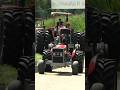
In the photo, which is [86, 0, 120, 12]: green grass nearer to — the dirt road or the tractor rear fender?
the tractor rear fender

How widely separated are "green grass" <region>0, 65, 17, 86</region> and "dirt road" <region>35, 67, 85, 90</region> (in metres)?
0.32

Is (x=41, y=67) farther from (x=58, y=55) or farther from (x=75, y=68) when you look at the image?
(x=75, y=68)

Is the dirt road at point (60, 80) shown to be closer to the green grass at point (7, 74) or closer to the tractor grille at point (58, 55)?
the tractor grille at point (58, 55)

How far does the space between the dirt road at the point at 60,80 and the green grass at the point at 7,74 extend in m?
0.32

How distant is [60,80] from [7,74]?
701 mm

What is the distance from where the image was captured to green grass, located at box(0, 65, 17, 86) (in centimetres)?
525

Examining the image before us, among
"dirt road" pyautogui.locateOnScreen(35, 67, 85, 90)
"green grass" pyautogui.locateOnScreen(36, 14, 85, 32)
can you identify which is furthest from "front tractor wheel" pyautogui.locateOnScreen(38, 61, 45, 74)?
"green grass" pyautogui.locateOnScreen(36, 14, 85, 32)

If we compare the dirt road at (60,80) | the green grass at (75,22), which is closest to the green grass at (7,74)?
the dirt road at (60,80)

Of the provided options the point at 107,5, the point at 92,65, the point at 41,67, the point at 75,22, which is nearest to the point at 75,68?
the point at 92,65

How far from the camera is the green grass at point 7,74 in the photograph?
207 inches

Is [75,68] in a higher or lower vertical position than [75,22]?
lower

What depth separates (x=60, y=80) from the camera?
199 inches

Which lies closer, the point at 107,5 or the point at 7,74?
the point at 107,5

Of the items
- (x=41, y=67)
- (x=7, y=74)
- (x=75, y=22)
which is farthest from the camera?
(x=7, y=74)
